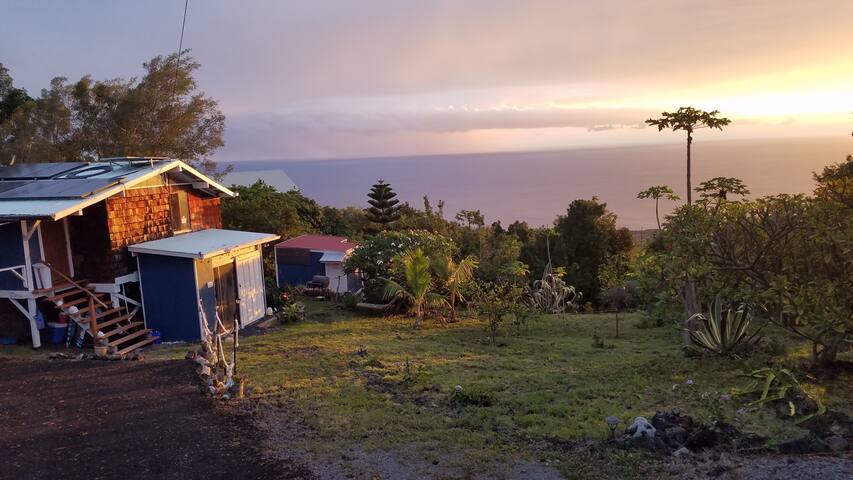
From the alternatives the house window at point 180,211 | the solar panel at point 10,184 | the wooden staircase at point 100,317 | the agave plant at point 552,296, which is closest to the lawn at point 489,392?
the wooden staircase at point 100,317

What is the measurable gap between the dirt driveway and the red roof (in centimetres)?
1247

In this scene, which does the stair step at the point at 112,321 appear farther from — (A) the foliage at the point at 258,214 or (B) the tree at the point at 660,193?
(B) the tree at the point at 660,193

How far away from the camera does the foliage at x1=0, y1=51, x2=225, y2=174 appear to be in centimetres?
2638

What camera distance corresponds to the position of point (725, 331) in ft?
30.2

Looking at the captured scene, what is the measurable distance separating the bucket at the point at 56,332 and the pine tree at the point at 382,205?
19739 millimetres

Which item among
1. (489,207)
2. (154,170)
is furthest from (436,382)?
(489,207)

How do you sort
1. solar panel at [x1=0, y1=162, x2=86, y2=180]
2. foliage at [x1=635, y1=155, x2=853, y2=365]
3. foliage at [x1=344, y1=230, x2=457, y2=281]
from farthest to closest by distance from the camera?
foliage at [x1=344, y1=230, x2=457, y2=281] → solar panel at [x1=0, y1=162, x2=86, y2=180] → foliage at [x1=635, y1=155, x2=853, y2=365]

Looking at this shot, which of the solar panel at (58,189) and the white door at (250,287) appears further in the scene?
the white door at (250,287)

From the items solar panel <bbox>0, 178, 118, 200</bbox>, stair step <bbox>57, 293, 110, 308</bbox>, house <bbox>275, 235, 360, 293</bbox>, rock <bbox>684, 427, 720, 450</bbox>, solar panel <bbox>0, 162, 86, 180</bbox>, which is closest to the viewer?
rock <bbox>684, 427, 720, 450</bbox>

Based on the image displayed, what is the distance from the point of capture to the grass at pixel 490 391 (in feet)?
19.3

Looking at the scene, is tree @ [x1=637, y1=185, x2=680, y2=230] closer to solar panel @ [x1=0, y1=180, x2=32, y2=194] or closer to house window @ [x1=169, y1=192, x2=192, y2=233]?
house window @ [x1=169, y1=192, x2=192, y2=233]

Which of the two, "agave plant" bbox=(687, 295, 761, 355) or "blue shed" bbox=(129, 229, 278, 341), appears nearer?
"agave plant" bbox=(687, 295, 761, 355)

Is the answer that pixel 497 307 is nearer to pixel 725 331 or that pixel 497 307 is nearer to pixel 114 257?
pixel 725 331

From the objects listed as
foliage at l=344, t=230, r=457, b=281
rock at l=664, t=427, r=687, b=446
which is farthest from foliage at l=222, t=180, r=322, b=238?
rock at l=664, t=427, r=687, b=446
